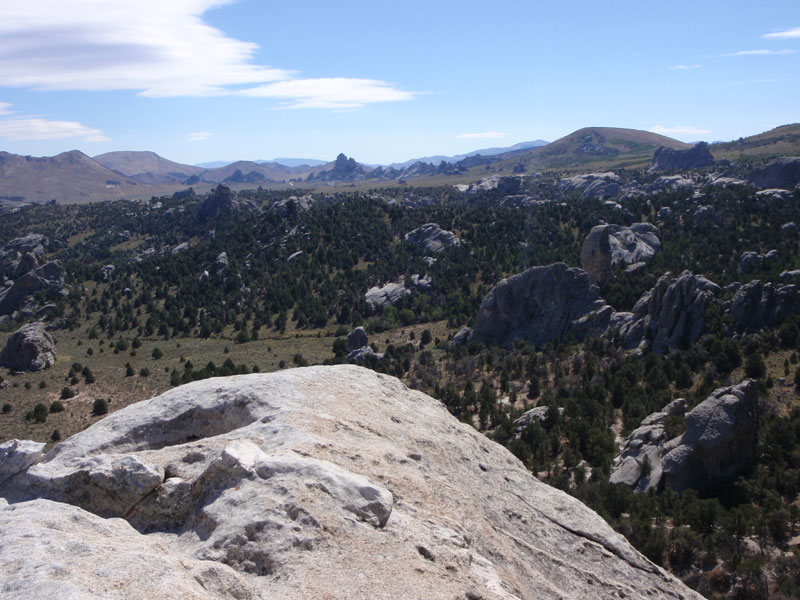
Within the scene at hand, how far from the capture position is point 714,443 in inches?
1070

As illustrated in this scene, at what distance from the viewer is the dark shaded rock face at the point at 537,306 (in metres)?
60.0

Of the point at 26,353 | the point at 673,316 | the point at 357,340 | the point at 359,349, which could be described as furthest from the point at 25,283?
the point at 673,316

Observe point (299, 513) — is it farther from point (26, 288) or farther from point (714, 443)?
point (26, 288)

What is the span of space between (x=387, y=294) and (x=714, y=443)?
204 feet

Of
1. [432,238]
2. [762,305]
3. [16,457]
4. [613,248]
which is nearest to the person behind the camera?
[16,457]

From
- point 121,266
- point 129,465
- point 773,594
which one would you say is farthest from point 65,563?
point 121,266

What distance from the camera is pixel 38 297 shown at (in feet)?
316

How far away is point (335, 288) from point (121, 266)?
174 ft

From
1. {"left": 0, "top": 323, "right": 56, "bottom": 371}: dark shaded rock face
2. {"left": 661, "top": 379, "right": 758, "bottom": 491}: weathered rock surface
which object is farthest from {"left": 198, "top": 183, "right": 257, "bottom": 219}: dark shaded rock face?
{"left": 661, "top": 379, "right": 758, "bottom": 491}: weathered rock surface

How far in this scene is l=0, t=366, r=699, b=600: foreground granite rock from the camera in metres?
7.44

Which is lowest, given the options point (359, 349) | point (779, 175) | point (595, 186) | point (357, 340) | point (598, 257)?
point (359, 349)

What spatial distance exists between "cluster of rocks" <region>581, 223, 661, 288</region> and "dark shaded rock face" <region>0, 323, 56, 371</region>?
208 ft

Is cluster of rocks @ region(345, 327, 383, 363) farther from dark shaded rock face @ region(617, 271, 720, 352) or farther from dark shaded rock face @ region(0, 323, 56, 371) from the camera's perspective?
dark shaded rock face @ region(0, 323, 56, 371)

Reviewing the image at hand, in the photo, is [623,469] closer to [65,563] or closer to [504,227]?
[65,563]
